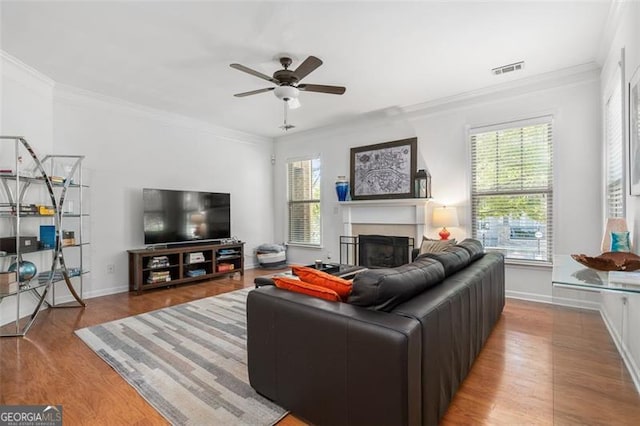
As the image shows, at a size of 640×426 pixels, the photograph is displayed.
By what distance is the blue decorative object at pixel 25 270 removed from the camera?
2.98 meters

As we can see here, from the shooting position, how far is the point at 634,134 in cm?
209

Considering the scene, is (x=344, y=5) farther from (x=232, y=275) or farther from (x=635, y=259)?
(x=232, y=275)

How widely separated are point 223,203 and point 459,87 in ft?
13.5

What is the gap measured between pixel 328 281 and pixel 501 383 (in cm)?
142

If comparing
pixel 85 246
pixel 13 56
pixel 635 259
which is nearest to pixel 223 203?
pixel 85 246

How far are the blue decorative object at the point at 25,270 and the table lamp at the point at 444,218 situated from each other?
188 inches

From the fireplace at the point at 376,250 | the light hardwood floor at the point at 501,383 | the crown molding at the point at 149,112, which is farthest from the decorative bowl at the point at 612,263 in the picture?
the crown molding at the point at 149,112

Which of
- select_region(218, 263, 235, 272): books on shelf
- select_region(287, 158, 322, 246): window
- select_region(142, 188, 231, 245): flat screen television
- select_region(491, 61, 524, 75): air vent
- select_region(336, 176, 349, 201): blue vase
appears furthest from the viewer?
select_region(287, 158, 322, 246): window

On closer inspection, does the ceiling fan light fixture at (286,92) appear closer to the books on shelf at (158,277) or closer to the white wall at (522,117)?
the white wall at (522,117)

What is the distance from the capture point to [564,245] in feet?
11.9

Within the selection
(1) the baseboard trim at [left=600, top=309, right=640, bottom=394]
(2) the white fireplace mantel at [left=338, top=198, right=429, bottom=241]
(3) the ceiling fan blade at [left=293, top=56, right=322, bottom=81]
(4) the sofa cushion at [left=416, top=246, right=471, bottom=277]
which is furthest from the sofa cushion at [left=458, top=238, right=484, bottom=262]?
(3) the ceiling fan blade at [left=293, top=56, right=322, bottom=81]

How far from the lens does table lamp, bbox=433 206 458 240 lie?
4.23m

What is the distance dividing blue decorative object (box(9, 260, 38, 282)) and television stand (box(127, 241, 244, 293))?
1152mm

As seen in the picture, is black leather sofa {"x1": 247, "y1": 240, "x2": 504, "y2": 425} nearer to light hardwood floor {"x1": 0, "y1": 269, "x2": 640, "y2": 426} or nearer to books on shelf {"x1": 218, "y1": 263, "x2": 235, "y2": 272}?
light hardwood floor {"x1": 0, "y1": 269, "x2": 640, "y2": 426}
